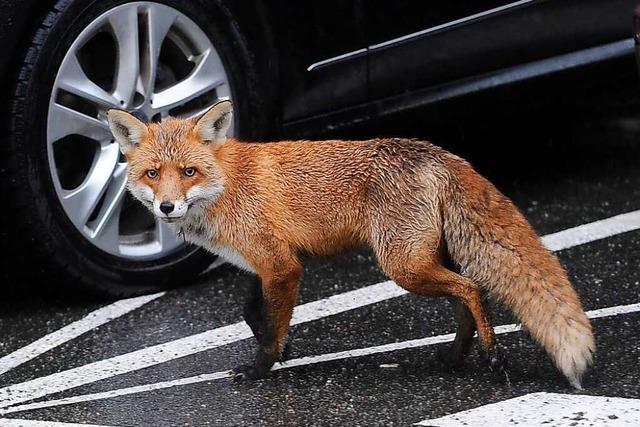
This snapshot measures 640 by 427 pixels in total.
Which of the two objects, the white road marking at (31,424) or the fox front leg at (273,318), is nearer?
the white road marking at (31,424)

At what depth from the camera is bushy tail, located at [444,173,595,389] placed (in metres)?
4.27

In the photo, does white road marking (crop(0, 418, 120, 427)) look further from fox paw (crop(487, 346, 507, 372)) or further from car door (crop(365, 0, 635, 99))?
car door (crop(365, 0, 635, 99))

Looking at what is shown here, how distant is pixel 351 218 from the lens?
4.53 metres

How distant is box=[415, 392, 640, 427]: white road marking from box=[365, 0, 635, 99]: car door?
78.7 inches

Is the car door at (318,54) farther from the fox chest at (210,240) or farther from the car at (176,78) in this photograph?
the fox chest at (210,240)

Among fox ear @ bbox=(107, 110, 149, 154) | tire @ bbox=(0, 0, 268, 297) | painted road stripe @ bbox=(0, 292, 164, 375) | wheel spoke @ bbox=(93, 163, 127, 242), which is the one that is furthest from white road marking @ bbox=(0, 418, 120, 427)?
wheel spoke @ bbox=(93, 163, 127, 242)

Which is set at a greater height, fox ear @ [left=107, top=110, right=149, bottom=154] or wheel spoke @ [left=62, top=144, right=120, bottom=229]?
fox ear @ [left=107, top=110, right=149, bottom=154]

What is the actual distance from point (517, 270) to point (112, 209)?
5.86 ft

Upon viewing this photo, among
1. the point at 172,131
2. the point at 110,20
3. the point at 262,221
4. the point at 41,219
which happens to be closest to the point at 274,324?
the point at 262,221

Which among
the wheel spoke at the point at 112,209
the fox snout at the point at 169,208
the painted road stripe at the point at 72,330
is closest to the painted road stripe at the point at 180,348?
the painted road stripe at the point at 72,330

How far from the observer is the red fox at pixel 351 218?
4387 millimetres

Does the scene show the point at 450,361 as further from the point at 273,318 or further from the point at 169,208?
the point at 169,208

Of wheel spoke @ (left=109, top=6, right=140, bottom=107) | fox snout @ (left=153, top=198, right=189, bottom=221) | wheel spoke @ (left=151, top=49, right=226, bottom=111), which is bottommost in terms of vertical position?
fox snout @ (left=153, top=198, right=189, bottom=221)

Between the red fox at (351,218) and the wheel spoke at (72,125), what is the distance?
0.74 metres
